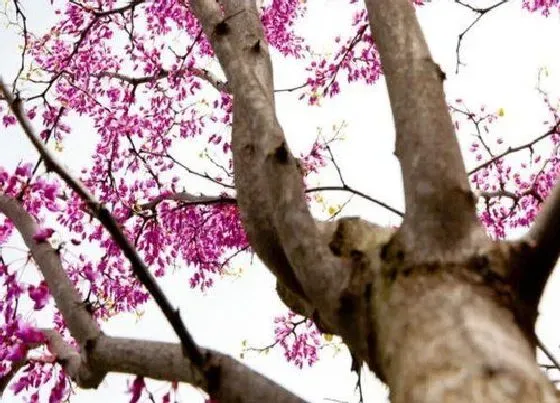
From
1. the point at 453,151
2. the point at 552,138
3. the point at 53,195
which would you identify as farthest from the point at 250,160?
the point at 552,138

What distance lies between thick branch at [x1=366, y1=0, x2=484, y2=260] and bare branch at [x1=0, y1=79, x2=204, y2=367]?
0.76 metres

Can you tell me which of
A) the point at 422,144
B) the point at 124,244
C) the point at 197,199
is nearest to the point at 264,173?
the point at 422,144

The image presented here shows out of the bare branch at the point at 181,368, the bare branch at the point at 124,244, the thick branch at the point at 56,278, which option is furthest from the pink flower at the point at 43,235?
the bare branch at the point at 124,244

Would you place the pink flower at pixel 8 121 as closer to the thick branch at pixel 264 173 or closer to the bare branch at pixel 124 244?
the thick branch at pixel 264 173

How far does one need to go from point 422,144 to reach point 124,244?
1.08 m

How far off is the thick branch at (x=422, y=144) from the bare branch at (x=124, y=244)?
758 mm

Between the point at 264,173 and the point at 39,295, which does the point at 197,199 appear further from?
the point at 264,173

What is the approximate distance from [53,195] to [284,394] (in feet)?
8.16

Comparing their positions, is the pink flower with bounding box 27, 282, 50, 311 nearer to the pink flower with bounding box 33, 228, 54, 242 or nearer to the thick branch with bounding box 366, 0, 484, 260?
the pink flower with bounding box 33, 228, 54, 242

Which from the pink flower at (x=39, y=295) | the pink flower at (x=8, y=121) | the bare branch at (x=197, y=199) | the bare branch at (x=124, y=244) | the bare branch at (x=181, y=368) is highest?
the pink flower at (x=8, y=121)

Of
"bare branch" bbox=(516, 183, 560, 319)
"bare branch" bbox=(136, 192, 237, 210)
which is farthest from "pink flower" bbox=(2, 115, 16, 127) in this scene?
"bare branch" bbox=(516, 183, 560, 319)

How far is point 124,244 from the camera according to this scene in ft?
5.80

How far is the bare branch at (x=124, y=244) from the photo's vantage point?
177 cm

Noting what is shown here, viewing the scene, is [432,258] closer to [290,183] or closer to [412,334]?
[412,334]
